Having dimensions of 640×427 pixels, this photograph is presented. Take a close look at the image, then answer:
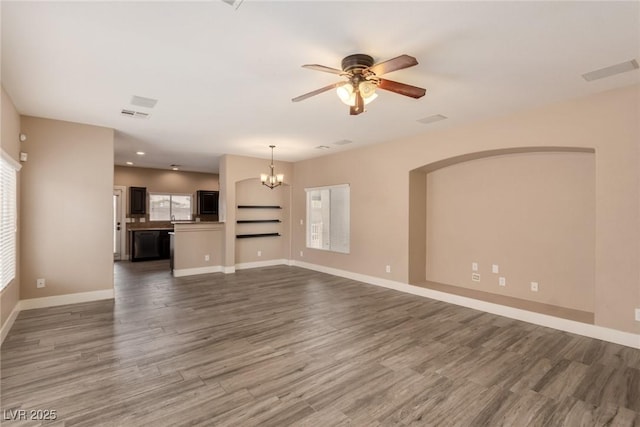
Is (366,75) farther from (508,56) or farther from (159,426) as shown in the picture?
(159,426)

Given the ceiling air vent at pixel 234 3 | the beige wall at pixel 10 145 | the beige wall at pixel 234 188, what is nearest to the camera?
the ceiling air vent at pixel 234 3

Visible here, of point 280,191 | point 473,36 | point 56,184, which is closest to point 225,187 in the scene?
Answer: point 280,191

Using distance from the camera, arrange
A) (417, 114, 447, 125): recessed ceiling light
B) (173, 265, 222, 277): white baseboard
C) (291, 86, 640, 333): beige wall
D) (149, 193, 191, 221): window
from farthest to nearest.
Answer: (149, 193, 191, 221): window → (173, 265, 222, 277): white baseboard → (417, 114, 447, 125): recessed ceiling light → (291, 86, 640, 333): beige wall

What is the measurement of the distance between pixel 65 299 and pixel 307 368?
4.17 m

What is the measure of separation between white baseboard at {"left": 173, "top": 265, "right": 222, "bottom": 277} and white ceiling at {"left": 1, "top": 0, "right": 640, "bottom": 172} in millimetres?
3591

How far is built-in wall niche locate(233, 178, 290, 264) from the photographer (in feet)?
25.7

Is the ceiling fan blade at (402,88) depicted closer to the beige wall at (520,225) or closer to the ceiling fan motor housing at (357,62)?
the ceiling fan motor housing at (357,62)

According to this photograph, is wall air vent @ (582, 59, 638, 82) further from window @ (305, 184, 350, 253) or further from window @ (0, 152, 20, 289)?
window @ (0, 152, 20, 289)

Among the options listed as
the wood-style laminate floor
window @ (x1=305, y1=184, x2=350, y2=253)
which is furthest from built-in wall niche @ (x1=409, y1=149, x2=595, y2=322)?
window @ (x1=305, y1=184, x2=350, y2=253)

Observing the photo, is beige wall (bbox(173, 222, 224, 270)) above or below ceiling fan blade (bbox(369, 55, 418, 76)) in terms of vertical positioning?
below

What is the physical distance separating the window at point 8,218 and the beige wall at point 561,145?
5.33m

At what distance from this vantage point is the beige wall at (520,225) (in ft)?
13.2

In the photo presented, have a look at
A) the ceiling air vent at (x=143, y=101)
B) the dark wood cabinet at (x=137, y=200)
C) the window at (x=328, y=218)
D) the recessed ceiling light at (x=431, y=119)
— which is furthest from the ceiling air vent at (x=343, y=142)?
the dark wood cabinet at (x=137, y=200)

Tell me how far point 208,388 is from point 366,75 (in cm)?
298
